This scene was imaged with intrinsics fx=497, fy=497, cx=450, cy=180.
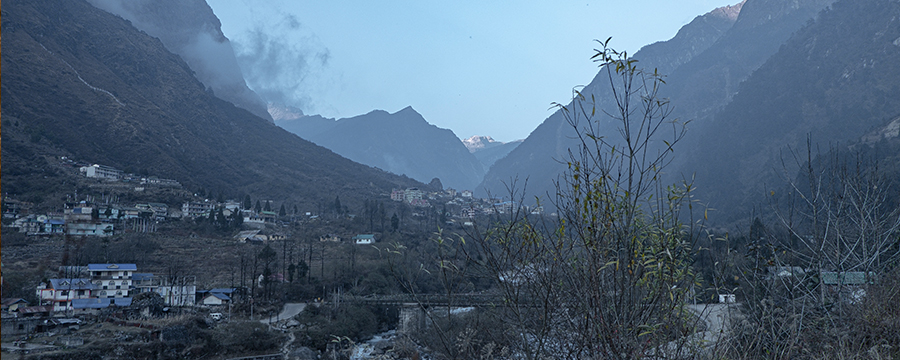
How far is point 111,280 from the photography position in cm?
2317

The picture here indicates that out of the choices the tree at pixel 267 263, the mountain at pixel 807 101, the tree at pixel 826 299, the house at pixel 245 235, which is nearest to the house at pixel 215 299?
the tree at pixel 267 263

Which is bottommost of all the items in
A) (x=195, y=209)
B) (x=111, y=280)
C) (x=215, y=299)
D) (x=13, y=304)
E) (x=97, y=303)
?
(x=215, y=299)

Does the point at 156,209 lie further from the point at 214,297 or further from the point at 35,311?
the point at 35,311

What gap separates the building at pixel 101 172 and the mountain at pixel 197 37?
49545 millimetres

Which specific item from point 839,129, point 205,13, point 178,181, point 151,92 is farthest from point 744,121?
point 205,13

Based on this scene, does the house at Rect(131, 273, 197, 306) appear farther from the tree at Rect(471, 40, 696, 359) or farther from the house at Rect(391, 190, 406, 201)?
the house at Rect(391, 190, 406, 201)

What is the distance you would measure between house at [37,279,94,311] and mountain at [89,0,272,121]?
76215 mm

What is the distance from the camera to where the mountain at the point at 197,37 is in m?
89.4

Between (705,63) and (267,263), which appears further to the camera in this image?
(705,63)

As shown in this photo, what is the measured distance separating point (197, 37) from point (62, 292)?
94.0 m

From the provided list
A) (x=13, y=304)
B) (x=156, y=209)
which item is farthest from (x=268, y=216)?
(x=13, y=304)

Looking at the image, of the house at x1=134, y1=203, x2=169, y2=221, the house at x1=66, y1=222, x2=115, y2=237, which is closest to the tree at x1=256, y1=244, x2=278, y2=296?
the house at x1=66, y1=222, x2=115, y2=237

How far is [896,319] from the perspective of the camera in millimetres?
3639

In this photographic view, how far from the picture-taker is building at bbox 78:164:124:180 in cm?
4083
